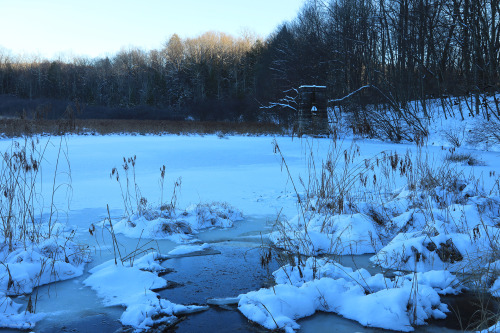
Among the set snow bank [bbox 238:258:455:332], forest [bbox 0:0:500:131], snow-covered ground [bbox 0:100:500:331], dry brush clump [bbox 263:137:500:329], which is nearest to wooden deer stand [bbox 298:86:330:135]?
forest [bbox 0:0:500:131]

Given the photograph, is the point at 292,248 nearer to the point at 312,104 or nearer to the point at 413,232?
the point at 413,232

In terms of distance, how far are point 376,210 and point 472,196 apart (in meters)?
1.30

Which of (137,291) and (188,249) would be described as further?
(188,249)

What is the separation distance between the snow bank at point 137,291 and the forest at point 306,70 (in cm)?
143

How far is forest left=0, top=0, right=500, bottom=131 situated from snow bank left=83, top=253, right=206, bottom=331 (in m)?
1.43

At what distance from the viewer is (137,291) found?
9.14 ft

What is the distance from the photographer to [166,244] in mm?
3992

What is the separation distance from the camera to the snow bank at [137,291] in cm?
233

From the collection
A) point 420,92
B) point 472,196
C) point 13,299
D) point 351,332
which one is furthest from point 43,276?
point 420,92

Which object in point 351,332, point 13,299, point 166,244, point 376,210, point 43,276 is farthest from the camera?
point 376,210

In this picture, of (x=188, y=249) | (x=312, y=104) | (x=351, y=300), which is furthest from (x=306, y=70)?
(x=351, y=300)

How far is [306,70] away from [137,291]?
22949 millimetres

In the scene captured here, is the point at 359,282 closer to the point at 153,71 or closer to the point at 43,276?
the point at 43,276

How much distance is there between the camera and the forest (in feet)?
50.7
